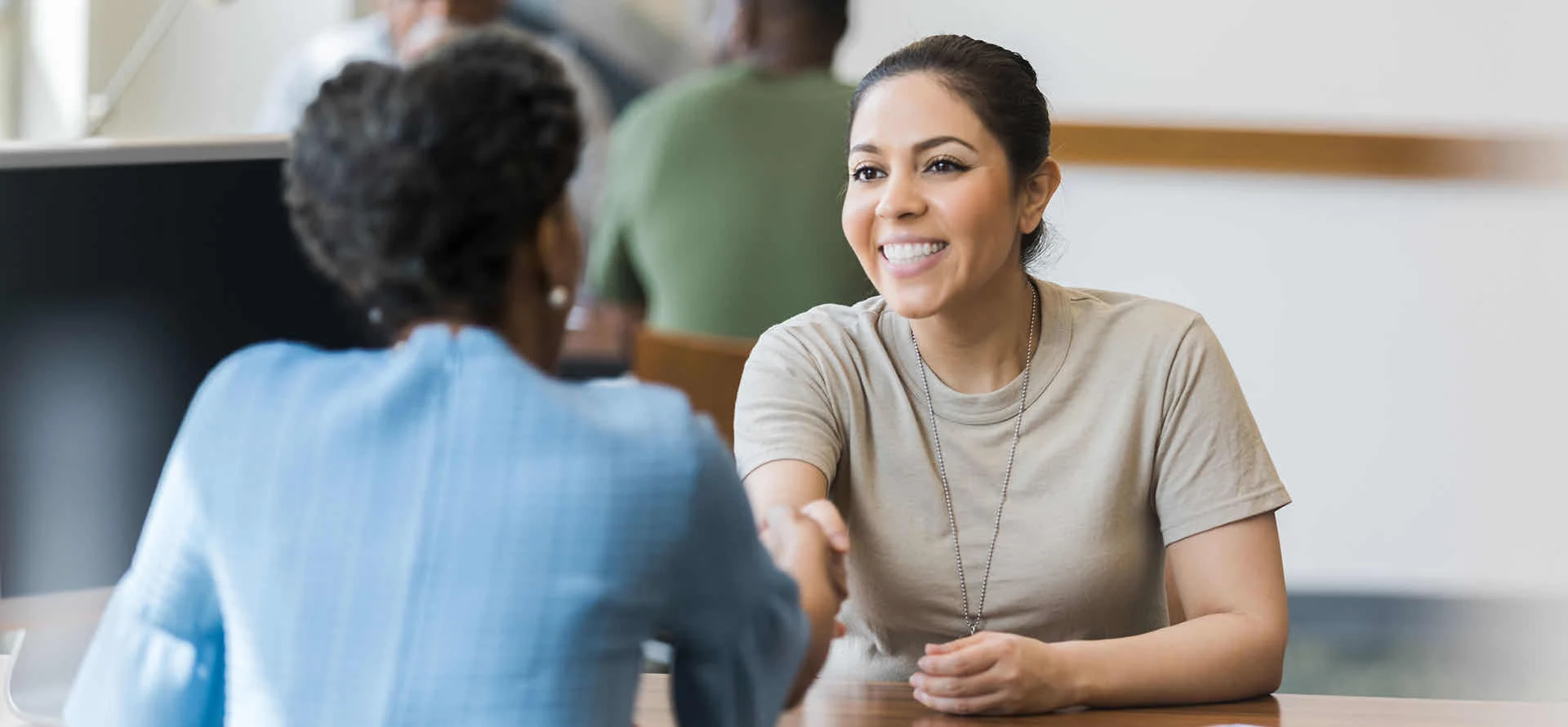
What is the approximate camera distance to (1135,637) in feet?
4.79

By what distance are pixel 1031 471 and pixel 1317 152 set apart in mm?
2822

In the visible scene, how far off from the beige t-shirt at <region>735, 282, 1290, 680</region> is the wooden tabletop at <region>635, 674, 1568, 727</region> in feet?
0.57

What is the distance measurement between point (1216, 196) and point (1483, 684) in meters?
1.29

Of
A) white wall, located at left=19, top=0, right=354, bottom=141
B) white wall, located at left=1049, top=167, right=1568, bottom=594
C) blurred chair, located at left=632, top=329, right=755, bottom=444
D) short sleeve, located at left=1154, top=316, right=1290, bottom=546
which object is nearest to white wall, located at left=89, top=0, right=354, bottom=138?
white wall, located at left=19, top=0, right=354, bottom=141

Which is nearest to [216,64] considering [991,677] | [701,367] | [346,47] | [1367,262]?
[346,47]

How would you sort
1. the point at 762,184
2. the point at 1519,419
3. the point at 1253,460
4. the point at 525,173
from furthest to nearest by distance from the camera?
the point at 1519,419
the point at 762,184
the point at 1253,460
the point at 525,173

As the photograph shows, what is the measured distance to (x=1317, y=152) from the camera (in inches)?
164

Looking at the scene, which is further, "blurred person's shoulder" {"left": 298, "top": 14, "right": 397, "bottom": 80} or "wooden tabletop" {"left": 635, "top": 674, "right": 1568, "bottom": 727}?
"blurred person's shoulder" {"left": 298, "top": 14, "right": 397, "bottom": 80}

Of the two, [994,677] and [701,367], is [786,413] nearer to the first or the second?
[994,677]

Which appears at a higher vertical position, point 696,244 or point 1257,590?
point 696,244

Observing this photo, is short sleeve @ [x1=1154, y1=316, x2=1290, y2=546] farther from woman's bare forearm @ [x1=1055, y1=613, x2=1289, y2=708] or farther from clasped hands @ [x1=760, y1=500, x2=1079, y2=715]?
clasped hands @ [x1=760, y1=500, x2=1079, y2=715]

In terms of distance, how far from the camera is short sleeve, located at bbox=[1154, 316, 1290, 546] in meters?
1.57

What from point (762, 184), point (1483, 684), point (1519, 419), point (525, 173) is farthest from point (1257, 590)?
point (1519, 419)

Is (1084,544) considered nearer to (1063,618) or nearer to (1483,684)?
(1063,618)
